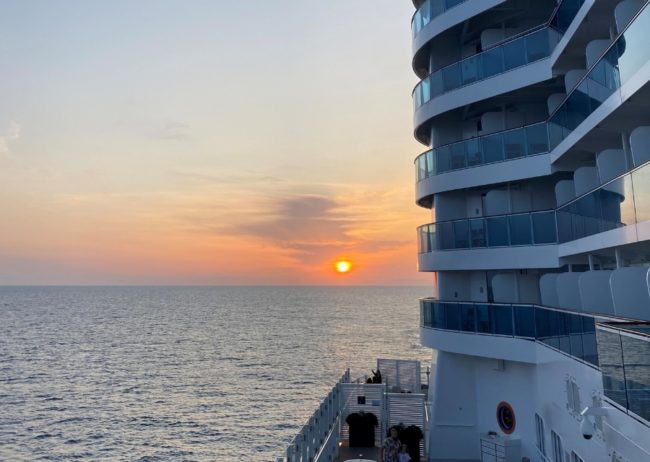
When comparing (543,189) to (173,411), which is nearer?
(543,189)

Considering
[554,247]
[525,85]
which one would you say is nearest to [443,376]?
[554,247]

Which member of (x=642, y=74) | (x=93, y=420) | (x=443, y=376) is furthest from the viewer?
(x=93, y=420)

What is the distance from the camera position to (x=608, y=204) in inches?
500

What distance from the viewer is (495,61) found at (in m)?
18.9

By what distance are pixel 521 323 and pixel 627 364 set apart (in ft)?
28.9

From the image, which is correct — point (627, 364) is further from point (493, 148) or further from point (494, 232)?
point (493, 148)

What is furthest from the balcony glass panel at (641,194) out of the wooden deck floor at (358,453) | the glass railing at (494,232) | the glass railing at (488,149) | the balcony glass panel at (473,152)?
the wooden deck floor at (358,453)

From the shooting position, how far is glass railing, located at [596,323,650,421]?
7.41 metres

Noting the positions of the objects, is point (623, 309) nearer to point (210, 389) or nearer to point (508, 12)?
point (508, 12)

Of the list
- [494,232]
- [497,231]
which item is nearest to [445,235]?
[494,232]

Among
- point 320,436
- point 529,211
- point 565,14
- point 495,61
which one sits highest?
point 565,14

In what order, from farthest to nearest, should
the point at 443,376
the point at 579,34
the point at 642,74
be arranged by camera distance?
the point at 443,376
the point at 579,34
the point at 642,74

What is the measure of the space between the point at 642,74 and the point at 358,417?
14.6 m

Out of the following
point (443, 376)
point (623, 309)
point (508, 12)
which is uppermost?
point (508, 12)
